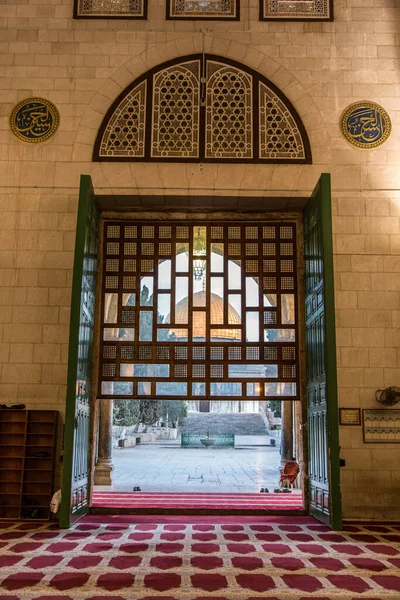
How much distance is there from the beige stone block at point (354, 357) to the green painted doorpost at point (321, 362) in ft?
1.13

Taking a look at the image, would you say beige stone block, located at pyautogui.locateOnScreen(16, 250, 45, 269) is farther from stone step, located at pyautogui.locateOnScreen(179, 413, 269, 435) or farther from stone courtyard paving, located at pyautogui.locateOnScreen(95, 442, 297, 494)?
stone step, located at pyautogui.locateOnScreen(179, 413, 269, 435)

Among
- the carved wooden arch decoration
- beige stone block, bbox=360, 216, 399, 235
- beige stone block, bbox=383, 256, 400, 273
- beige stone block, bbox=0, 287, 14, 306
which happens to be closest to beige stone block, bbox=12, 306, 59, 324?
beige stone block, bbox=0, 287, 14, 306

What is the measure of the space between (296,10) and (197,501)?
5971mm

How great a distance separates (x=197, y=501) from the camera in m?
7.80

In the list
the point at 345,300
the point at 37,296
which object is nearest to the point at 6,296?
the point at 37,296

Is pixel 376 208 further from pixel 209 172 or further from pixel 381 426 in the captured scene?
pixel 381 426

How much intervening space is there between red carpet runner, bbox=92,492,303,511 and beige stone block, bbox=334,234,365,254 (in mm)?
2827

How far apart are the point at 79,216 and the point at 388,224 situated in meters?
3.32

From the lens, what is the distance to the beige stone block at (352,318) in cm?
679

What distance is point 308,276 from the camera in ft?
22.8

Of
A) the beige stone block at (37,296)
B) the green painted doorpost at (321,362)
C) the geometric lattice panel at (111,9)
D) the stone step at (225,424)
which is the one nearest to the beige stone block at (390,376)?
the green painted doorpost at (321,362)

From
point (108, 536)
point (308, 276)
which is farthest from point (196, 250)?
point (108, 536)

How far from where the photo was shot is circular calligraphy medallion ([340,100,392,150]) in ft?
23.4

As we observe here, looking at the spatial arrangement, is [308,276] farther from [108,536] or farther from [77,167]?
[108,536]
